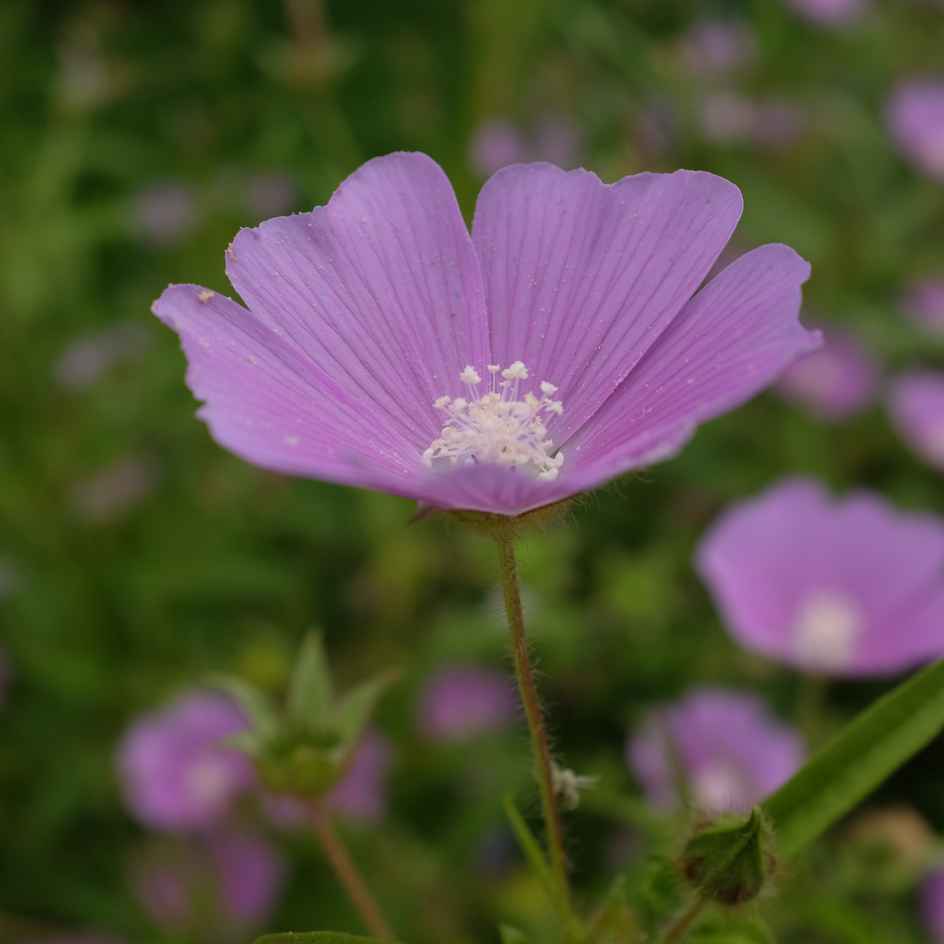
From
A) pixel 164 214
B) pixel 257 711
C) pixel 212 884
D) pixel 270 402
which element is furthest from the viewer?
pixel 164 214

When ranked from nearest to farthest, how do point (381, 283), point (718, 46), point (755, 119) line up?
point (381, 283) → point (755, 119) → point (718, 46)

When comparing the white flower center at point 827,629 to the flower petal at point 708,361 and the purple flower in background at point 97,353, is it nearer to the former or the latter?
the flower petal at point 708,361

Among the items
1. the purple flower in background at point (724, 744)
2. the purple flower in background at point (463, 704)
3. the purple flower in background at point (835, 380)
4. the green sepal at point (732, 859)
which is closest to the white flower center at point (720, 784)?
the purple flower in background at point (724, 744)

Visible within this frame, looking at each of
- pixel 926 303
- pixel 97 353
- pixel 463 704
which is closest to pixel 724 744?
pixel 463 704

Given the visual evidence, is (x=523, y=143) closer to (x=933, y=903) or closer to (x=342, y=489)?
(x=342, y=489)

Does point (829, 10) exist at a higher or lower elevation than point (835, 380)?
higher

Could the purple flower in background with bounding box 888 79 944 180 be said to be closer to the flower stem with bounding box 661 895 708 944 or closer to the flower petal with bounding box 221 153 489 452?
the flower petal with bounding box 221 153 489 452

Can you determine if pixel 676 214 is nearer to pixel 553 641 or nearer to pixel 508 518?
pixel 508 518
